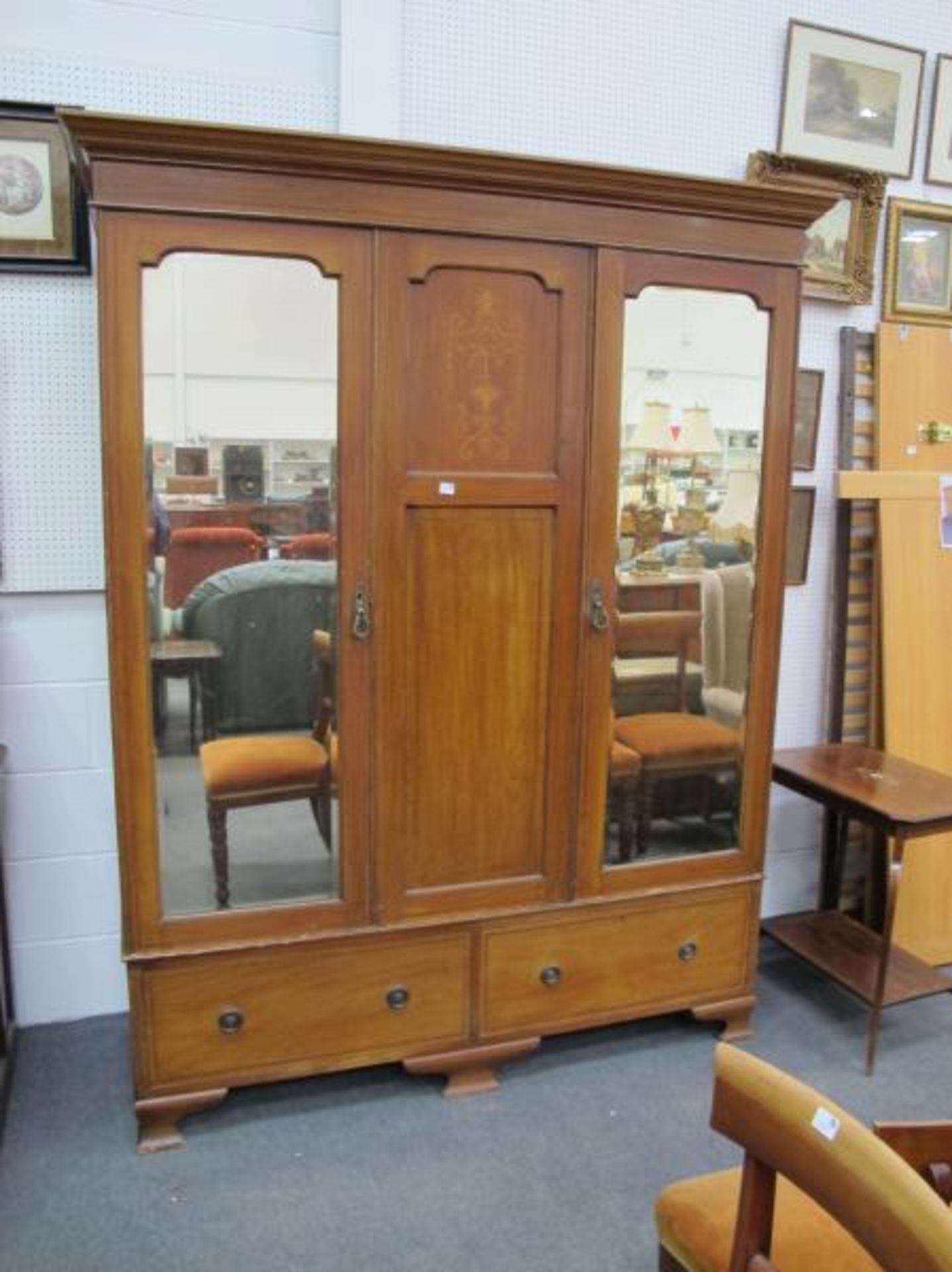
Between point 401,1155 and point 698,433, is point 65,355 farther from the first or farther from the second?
point 401,1155

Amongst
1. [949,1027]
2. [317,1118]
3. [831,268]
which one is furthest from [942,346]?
[317,1118]

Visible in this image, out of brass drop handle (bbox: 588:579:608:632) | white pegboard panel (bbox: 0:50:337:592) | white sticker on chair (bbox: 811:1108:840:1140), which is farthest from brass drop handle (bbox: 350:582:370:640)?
white sticker on chair (bbox: 811:1108:840:1140)

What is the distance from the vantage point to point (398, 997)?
227cm

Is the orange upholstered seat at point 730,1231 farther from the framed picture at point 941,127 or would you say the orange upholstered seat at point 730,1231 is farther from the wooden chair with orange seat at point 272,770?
the framed picture at point 941,127

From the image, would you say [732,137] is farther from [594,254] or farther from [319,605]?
[319,605]

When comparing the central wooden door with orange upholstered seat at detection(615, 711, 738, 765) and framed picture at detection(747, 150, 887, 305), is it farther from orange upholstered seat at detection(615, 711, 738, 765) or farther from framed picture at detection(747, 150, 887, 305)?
framed picture at detection(747, 150, 887, 305)

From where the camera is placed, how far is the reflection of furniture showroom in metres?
1.94

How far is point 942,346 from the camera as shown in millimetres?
2973

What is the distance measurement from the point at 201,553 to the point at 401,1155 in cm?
135

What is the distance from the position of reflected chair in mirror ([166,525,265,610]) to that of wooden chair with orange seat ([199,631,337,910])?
0.76ft

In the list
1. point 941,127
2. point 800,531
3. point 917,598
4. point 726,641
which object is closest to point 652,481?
point 726,641

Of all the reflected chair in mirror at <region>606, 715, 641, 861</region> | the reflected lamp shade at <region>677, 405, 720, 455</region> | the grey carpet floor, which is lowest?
the grey carpet floor

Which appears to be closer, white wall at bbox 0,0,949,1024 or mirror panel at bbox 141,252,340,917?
mirror panel at bbox 141,252,340,917

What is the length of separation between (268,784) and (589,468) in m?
0.98
